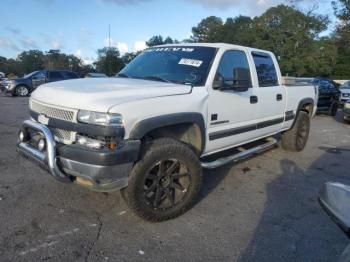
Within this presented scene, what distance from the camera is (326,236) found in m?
3.68

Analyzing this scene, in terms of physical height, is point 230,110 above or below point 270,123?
above

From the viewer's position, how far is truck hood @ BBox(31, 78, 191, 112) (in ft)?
10.9

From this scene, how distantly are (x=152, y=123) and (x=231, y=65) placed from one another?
75.3 inches

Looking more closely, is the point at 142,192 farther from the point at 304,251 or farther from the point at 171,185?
the point at 304,251

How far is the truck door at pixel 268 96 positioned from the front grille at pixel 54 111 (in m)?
2.94

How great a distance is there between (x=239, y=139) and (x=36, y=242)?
2969 millimetres

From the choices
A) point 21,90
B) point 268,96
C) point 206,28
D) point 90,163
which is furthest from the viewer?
point 206,28

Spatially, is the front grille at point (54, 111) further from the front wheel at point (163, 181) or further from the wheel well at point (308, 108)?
the wheel well at point (308, 108)

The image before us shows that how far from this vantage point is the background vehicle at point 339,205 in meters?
1.47

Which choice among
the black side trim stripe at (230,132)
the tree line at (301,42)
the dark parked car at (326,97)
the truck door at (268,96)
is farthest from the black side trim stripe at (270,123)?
the tree line at (301,42)

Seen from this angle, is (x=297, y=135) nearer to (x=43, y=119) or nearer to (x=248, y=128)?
(x=248, y=128)

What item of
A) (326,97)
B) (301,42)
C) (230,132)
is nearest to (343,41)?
(301,42)

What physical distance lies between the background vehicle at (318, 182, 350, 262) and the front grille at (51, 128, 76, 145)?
2418 millimetres

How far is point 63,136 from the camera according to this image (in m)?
3.50
